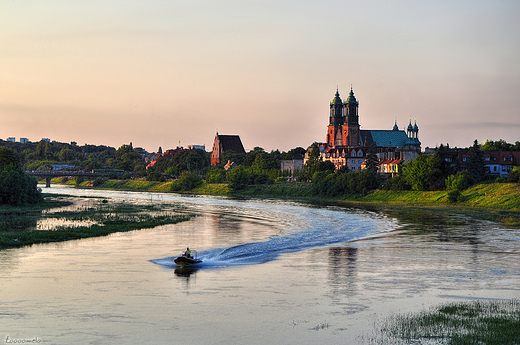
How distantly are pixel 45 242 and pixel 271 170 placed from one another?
13558 cm

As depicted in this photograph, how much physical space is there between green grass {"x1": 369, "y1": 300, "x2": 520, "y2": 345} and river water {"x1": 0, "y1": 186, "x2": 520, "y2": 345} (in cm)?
111

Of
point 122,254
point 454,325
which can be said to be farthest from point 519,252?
point 122,254

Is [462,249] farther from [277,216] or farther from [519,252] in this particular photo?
[277,216]

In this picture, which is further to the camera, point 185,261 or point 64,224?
point 64,224

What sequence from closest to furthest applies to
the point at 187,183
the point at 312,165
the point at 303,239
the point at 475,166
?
the point at 303,239
the point at 475,166
the point at 312,165
the point at 187,183

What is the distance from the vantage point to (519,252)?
45938 millimetres

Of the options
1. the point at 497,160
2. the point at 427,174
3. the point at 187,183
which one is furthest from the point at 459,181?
the point at 187,183

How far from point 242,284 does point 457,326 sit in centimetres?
1349

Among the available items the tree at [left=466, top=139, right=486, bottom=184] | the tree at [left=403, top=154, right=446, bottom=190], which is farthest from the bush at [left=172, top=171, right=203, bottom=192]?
the tree at [left=466, top=139, right=486, bottom=184]

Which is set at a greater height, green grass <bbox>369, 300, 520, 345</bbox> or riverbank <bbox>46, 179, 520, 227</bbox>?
riverbank <bbox>46, 179, 520, 227</bbox>

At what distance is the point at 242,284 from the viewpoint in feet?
109

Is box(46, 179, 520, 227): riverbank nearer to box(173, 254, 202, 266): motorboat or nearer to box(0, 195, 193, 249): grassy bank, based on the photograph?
box(0, 195, 193, 249): grassy bank

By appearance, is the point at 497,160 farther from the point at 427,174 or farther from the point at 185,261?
the point at 185,261

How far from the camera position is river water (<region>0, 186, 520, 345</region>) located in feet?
78.1
